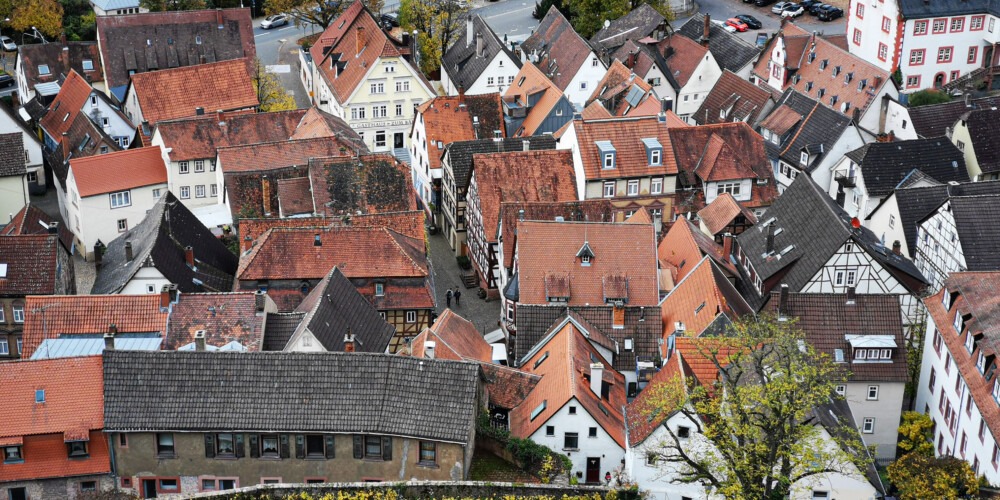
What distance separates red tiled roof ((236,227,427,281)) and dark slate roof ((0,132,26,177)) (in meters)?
24.8

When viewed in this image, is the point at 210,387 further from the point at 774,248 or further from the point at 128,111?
the point at 128,111

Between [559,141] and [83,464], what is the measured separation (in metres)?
47.6

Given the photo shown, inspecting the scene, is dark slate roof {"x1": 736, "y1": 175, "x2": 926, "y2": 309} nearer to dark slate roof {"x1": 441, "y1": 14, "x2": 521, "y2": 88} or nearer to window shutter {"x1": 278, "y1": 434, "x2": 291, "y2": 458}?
window shutter {"x1": 278, "y1": 434, "x2": 291, "y2": 458}

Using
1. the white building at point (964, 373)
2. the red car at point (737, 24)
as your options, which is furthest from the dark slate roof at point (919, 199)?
the red car at point (737, 24)

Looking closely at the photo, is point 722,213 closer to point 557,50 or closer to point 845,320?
point 845,320

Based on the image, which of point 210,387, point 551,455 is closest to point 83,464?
point 210,387

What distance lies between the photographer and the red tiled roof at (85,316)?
241 feet

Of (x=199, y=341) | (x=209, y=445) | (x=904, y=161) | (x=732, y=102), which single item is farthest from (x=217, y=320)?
(x=732, y=102)

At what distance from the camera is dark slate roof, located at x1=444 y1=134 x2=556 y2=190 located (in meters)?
99.2

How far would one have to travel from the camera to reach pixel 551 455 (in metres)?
66.6

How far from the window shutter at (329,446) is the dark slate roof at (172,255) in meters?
22.5

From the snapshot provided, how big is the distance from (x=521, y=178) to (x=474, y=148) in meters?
6.88

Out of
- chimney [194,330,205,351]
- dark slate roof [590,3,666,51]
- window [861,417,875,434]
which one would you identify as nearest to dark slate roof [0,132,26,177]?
chimney [194,330,205,351]

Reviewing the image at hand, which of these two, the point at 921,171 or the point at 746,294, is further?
the point at 921,171
